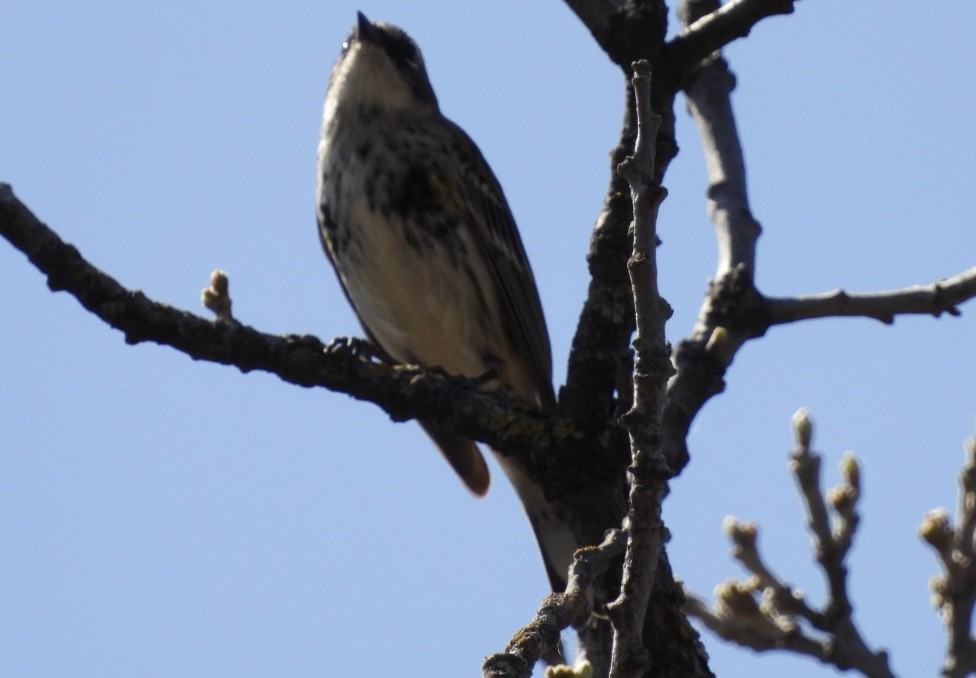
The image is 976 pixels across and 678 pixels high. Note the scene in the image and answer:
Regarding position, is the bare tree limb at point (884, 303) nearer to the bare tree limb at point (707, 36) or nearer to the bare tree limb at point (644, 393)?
the bare tree limb at point (707, 36)

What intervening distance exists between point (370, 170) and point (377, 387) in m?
2.07

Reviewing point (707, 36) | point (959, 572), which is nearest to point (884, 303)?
point (707, 36)

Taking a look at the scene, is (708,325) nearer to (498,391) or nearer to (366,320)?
(498,391)

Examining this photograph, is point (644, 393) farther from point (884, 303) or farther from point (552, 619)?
point (884, 303)

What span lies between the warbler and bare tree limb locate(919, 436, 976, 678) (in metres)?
2.50

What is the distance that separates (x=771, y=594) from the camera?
378cm

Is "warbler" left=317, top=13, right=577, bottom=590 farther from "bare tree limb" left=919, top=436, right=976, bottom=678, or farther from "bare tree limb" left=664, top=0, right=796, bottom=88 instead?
"bare tree limb" left=919, top=436, right=976, bottom=678

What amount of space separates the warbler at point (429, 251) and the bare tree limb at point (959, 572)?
8.20 ft

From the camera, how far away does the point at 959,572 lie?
131 inches

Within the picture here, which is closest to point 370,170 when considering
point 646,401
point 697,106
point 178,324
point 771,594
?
point 697,106

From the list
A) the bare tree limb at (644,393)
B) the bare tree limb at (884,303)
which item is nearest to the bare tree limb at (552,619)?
the bare tree limb at (644,393)

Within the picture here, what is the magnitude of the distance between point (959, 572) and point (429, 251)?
10.0 ft

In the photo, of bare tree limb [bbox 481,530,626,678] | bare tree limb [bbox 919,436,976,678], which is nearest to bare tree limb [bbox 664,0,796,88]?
bare tree limb [bbox 919,436,976,678]

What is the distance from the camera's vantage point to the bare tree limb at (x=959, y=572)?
9.93 ft
